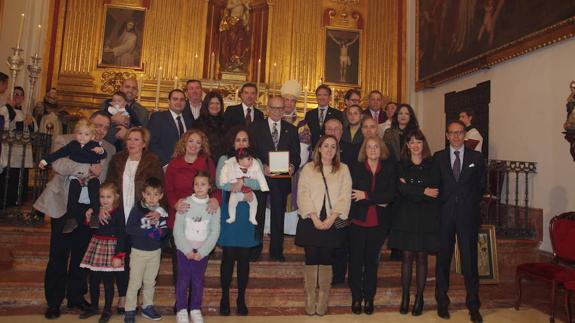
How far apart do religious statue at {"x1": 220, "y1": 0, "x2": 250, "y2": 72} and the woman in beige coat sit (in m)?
6.76

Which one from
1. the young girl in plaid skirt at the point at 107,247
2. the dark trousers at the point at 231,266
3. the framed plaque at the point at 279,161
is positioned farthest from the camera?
the framed plaque at the point at 279,161

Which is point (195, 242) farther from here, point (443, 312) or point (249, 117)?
point (443, 312)

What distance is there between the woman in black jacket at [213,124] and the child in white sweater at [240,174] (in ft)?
2.36

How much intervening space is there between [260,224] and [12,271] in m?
2.70

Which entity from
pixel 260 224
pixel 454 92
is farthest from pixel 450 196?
pixel 454 92

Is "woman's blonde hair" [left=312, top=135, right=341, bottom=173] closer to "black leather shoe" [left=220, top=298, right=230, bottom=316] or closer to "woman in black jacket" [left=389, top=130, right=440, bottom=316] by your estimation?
"woman in black jacket" [left=389, top=130, right=440, bottom=316]

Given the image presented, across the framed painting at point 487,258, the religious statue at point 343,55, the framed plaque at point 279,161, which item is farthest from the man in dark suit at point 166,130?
the religious statue at point 343,55

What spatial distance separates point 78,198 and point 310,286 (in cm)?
223

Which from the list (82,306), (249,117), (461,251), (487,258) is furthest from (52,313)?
(487,258)

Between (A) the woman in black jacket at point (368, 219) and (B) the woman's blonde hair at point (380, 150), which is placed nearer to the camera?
(A) the woman in black jacket at point (368, 219)

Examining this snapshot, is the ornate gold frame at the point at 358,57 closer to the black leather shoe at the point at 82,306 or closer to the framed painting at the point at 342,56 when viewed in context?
the framed painting at the point at 342,56

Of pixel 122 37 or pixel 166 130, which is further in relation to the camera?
pixel 122 37

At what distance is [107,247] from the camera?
3201mm

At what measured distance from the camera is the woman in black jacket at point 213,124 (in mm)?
4328
